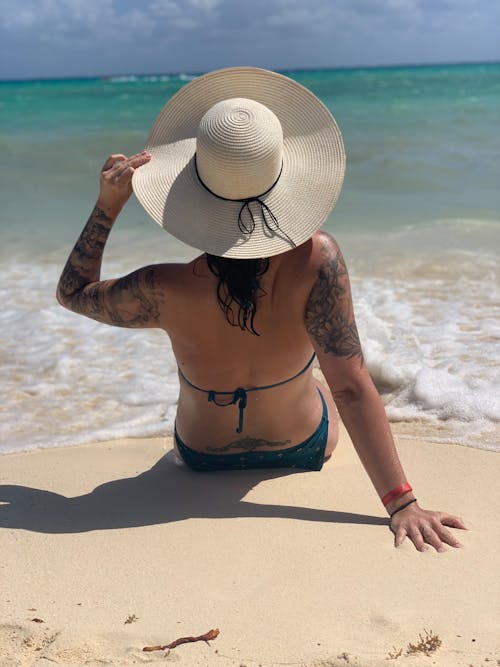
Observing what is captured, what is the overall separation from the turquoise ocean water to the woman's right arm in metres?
0.90

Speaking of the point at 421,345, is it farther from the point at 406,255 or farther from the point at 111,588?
the point at 111,588

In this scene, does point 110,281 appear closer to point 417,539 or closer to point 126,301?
point 126,301

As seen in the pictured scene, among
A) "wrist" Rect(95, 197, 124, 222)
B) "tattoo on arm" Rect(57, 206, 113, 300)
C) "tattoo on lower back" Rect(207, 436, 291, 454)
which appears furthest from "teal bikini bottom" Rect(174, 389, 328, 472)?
"wrist" Rect(95, 197, 124, 222)

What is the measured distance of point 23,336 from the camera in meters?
4.32

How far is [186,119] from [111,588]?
1.17m

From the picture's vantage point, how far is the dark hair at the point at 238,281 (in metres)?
2.01

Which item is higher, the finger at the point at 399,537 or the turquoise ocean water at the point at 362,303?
the finger at the point at 399,537

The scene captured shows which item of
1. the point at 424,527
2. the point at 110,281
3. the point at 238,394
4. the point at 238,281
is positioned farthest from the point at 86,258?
the point at 424,527

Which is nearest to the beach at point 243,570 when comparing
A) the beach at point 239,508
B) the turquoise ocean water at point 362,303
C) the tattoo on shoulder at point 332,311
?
the beach at point 239,508

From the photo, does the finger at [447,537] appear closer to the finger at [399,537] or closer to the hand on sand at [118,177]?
the finger at [399,537]

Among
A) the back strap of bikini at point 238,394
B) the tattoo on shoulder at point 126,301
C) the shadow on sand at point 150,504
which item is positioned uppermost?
the tattoo on shoulder at point 126,301

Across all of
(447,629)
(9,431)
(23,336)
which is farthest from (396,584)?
(23,336)

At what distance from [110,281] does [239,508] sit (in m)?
0.74

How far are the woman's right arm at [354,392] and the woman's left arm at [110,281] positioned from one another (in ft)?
1.42
